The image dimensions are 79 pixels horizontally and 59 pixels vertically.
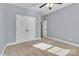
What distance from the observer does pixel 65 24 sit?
157 centimetres

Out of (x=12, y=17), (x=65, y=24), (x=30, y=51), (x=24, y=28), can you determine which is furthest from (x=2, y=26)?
(x=65, y=24)

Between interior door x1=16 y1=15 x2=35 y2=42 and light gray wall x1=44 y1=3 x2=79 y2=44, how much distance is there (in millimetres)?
369

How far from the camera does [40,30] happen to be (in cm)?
167

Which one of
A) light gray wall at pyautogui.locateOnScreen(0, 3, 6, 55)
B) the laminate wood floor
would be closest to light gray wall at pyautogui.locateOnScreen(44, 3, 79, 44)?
the laminate wood floor

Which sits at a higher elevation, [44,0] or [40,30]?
[44,0]

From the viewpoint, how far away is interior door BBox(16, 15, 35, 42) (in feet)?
4.81

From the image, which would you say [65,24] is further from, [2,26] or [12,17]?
[2,26]

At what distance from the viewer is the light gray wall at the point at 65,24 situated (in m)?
1.46

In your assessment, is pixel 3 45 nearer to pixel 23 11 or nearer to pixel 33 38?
pixel 33 38

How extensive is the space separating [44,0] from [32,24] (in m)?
0.84

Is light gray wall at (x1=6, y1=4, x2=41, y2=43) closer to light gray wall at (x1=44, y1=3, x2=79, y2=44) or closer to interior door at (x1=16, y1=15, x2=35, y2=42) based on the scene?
interior door at (x1=16, y1=15, x2=35, y2=42)

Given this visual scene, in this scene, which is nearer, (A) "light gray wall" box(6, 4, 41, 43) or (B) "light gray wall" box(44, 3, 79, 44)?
(A) "light gray wall" box(6, 4, 41, 43)

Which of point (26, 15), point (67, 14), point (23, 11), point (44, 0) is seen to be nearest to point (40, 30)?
point (26, 15)

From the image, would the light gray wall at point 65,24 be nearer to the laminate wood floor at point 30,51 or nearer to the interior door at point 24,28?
the laminate wood floor at point 30,51
